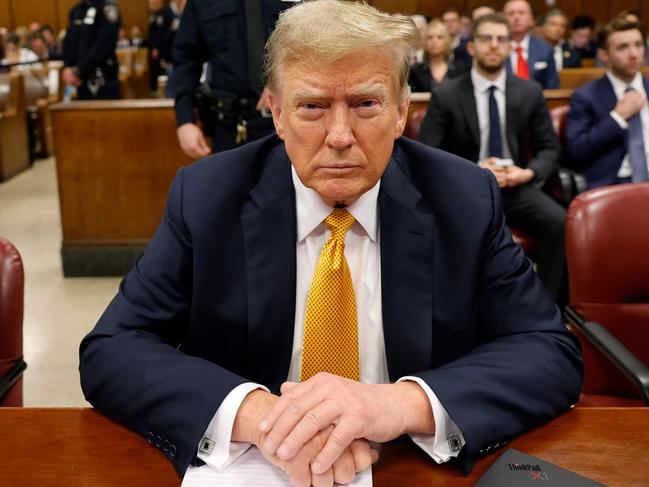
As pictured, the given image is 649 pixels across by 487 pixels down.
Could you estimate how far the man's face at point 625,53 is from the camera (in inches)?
156

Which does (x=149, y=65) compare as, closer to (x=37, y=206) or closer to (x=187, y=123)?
(x=37, y=206)

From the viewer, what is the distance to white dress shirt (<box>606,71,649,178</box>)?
12.8 ft

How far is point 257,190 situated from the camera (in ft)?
4.97

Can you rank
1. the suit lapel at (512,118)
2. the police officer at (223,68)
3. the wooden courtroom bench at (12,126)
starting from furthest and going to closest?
the wooden courtroom bench at (12,126), the suit lapel at (512,118), the police officer at (223,68)

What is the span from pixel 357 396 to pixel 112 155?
354 centimetres

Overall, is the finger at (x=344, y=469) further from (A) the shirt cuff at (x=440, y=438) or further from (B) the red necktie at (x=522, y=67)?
(B) the red necktie at (x=522, y=67)

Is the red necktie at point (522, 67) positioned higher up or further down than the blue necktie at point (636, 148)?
higher up

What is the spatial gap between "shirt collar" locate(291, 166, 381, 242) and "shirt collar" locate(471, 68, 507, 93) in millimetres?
2593

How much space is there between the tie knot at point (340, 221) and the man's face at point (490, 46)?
Result: 2676 mm

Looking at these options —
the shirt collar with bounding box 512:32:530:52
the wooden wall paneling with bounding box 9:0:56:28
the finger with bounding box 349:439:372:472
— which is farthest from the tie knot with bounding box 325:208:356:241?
the wooden wall paneling with bounding box 9:0:56:28

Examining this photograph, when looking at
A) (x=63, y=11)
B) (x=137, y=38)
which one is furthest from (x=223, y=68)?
(x=63, y=11)

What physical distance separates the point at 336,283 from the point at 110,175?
3275 mm

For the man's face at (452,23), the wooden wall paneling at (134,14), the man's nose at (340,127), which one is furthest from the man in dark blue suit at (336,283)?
the wooden wall paneling at (134,14)

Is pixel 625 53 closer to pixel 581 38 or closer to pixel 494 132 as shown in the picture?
pixel 494 132
